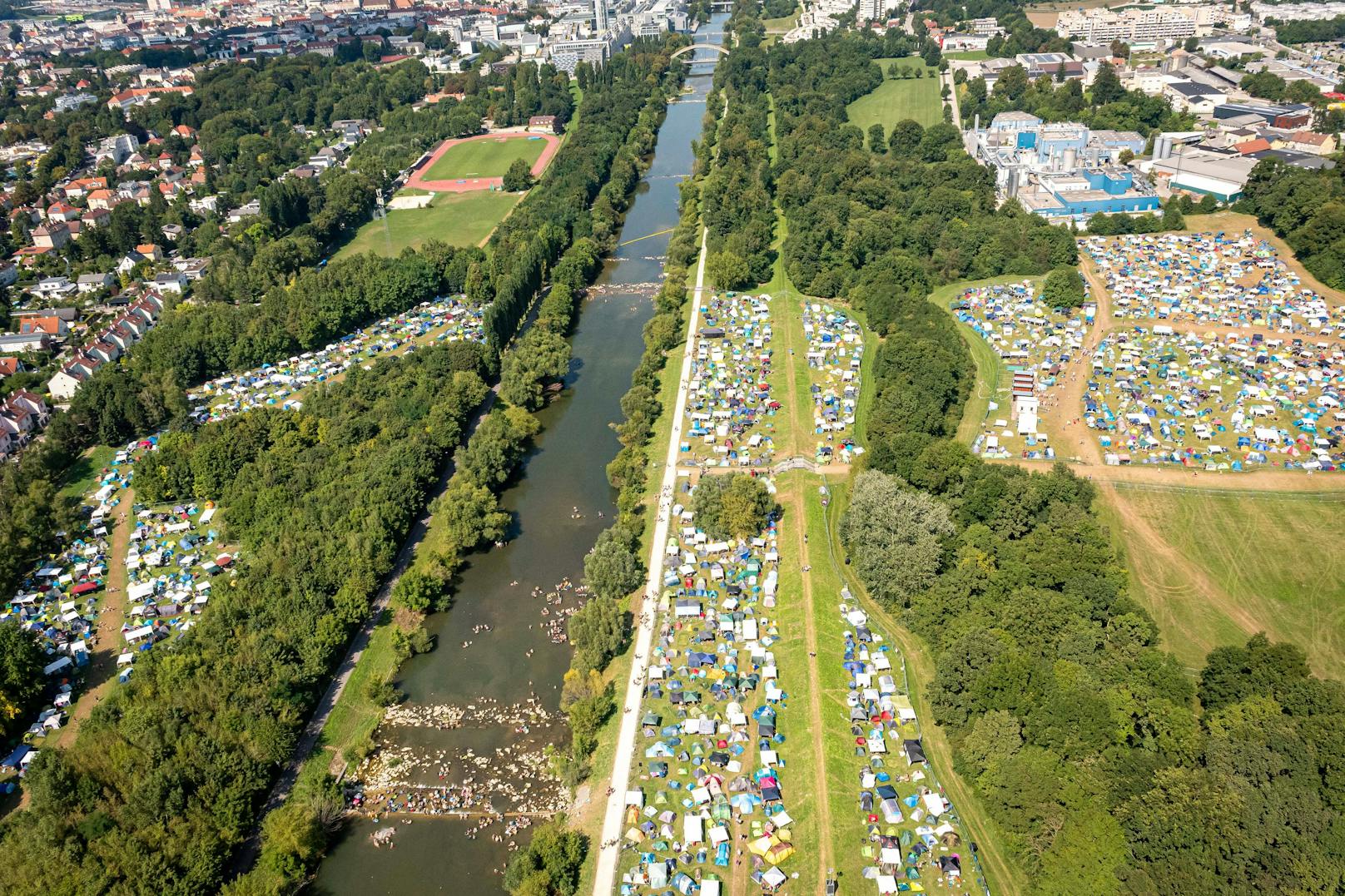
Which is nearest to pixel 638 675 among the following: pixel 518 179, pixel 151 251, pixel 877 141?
pixel 151 251

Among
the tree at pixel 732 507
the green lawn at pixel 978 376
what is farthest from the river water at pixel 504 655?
the green lawn at pixel 978 376

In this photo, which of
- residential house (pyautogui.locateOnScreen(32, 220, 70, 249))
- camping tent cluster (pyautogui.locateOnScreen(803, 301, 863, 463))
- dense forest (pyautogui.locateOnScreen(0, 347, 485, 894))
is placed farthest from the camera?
residential house (pyautogui.locateOnScreen(32, 220, 70, 249))

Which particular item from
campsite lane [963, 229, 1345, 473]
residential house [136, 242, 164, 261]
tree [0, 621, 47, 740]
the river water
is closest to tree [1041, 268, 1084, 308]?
campsite lane [963, 229, 1345, 473]

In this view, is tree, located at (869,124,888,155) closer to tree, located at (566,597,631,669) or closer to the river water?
the river water

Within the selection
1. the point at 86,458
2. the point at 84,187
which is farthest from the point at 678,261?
the point at 84,187

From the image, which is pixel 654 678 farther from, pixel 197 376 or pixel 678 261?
pixel 678 261

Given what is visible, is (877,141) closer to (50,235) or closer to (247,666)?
(50,235)
